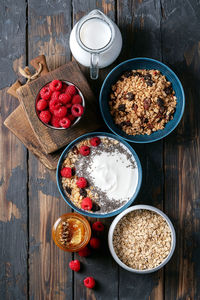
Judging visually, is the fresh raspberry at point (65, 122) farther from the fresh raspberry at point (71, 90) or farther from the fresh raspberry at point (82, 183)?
the fresh raspberry at point (82, 183)

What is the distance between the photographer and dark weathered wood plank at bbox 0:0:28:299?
114 cm

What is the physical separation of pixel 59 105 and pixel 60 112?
0.07 ft

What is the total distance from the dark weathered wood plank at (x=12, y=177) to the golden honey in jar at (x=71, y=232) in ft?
0.54

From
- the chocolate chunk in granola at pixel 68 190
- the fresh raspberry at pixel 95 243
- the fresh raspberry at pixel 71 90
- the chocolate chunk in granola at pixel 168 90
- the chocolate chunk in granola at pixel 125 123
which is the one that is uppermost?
the fresh raspberry at pixel 71 90

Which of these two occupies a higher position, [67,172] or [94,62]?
[94,62]

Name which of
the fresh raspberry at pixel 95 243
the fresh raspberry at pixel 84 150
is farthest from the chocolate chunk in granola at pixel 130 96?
the fresh raspberry at pixel 95 243

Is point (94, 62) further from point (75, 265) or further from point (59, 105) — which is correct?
point (75, 265)

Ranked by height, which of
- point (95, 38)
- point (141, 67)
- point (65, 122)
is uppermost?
point (95, 38)

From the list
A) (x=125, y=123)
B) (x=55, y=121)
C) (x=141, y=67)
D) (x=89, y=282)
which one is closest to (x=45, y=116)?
(x=55, y=121)

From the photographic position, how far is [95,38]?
983 mm

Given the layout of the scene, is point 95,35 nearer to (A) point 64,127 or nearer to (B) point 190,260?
(A) point 64,127

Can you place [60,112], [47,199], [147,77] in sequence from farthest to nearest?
[47,199] → [147,77] → [60,112]

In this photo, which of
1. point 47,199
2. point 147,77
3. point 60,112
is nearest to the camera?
point 60,112

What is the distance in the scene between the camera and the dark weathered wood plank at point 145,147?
113 centimetres
